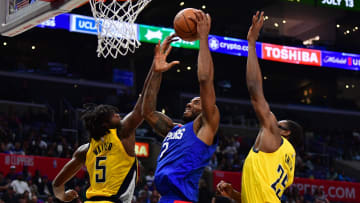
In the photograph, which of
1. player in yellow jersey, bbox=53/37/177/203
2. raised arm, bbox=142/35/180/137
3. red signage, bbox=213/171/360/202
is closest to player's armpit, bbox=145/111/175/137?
raised arm, bbox=142/35/180/137

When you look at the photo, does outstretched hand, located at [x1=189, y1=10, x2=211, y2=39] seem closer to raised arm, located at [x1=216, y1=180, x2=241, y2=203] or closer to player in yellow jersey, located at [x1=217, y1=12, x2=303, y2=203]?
player in yellow jersey, located at [x1=217, y1=12, x2=303, y2=203]

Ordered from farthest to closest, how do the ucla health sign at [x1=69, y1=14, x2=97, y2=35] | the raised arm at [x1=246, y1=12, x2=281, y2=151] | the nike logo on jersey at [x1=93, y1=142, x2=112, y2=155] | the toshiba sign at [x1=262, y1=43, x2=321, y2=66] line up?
the toshiba sign at [x1=262, y1=43, x2=321, y2=66], the ucla health sign at [x1=69, y1=14, x2=97, y2=35], the nike logo on jersey at [x1=93, y1=142, x2=112, y2=155], the raised arm at [x1=246, y1=12, x2=281, y2=151]

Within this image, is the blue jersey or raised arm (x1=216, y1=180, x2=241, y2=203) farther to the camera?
raised arm (x1=216, y1=180, x2=241, y2=203)

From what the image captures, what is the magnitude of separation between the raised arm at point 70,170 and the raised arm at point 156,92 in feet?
1.96

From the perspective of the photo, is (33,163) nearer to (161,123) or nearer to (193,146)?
(161,123)

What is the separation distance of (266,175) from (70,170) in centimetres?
160

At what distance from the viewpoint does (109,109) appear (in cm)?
428

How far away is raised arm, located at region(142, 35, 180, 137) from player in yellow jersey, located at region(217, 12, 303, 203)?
0.65m

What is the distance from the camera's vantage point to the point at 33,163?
42.4 ft

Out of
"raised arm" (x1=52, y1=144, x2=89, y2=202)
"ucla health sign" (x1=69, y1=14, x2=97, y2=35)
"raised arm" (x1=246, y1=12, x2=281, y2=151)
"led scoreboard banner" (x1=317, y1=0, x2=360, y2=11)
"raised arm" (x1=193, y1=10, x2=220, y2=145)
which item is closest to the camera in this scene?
"raised arm" (x1=193, y1=10, x2=220, y2=145)

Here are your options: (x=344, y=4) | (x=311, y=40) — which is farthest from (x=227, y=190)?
(x=311, y=40)

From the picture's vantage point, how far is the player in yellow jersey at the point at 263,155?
4137 mm

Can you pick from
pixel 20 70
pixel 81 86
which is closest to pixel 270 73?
pixel 81 86

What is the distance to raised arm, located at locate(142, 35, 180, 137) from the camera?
4.20 meters
